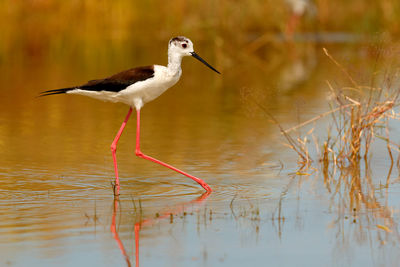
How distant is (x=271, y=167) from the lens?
23.4ft

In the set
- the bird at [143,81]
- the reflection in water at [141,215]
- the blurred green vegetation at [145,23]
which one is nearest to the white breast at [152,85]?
the bird at [143,81]

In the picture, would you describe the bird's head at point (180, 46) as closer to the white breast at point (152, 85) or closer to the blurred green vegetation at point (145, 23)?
the white breast at point (152, 85)

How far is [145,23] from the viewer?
801 inches

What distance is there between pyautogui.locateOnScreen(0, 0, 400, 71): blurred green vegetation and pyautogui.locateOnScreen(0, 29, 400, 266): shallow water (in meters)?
4.02

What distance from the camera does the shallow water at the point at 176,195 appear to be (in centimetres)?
460

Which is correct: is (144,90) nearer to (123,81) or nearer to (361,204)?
(123,81)

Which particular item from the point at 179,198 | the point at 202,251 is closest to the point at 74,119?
the point at 179,198

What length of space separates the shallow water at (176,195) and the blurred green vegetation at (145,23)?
4.02 m

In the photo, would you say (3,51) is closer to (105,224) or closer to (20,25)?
(20,25)

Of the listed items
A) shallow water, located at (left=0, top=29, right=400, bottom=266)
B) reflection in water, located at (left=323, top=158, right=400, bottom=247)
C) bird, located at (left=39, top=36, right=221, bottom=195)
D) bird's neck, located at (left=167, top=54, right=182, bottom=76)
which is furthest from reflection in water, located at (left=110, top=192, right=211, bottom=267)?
bird's neck, located at (left=167, top=54, right=182, bottom=76)

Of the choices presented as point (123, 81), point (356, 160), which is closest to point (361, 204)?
point (356, 160)

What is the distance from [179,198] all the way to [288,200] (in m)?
0.76

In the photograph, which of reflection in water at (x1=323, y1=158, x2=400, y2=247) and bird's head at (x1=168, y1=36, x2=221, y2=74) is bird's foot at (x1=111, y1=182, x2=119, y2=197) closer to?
bird's head at (x1=168, y1=36, x2=221, y2=74)

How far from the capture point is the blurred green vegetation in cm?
1505
